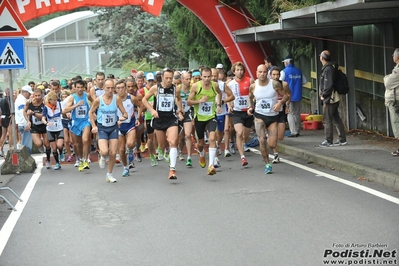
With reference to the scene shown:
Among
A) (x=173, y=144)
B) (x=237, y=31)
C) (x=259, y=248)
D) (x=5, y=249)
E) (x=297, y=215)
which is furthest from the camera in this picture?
(x=237, y=31)

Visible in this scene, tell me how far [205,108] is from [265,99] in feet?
3.52

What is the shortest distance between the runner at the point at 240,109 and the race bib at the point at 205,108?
1097 mm

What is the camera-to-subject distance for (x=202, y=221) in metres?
10.3

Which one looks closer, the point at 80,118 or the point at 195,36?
the point at 80,118

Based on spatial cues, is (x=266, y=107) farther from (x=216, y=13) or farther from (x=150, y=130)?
(x=216, y=13)

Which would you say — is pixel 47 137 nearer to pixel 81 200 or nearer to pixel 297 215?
pixel 81 200

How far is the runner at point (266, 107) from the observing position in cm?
1516

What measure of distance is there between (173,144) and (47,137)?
453 centimetres

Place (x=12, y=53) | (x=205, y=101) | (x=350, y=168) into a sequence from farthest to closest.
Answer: (x=12, y=53) < (x=205, y=101) < (x=350, y=168)

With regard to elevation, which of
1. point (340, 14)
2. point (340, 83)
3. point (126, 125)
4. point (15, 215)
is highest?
point (340, 14)

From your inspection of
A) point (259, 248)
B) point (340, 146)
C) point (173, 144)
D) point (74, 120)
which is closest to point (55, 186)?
point (173, 144)

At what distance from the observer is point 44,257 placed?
28.2 ft

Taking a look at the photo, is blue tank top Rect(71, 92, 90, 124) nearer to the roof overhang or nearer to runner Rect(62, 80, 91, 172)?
runner Rect(62, 80, 91, 172)

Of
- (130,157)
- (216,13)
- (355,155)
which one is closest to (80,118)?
(130,157)
